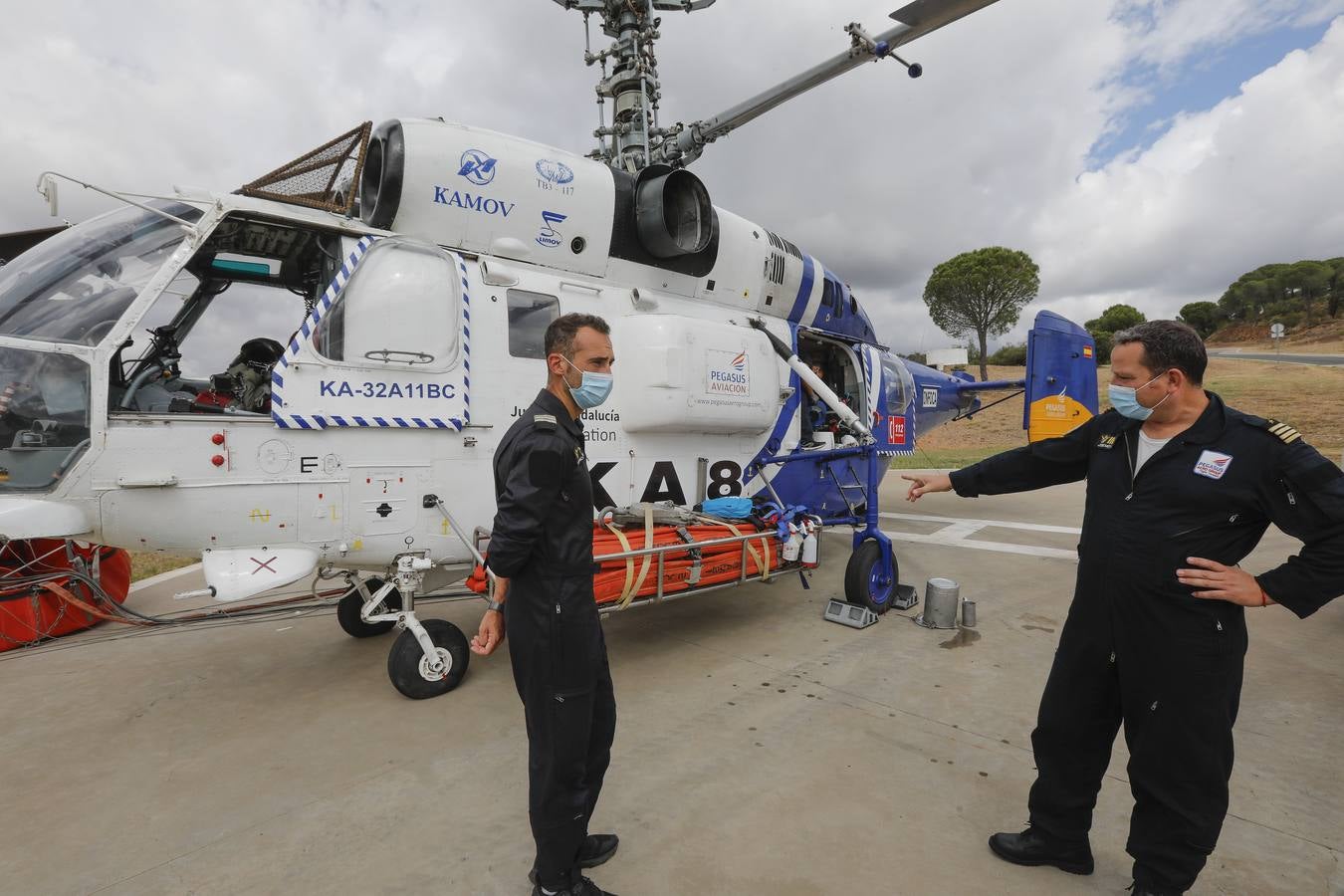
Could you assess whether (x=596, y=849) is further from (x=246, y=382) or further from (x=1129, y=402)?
(x=246, y=382)

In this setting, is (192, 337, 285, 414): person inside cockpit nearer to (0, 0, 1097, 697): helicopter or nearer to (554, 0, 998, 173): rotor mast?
(0, 0, 1097, 697): helicopter

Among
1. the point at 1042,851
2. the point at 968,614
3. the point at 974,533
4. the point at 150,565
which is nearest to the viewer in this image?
the point at 1042,851

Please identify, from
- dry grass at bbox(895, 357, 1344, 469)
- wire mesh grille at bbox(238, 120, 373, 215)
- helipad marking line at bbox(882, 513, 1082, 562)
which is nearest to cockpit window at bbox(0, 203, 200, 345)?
wire mesh grille at bbox(238, 120, 373, 215)

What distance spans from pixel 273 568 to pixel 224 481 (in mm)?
537

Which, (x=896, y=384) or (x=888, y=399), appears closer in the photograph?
(x=888, y=399)

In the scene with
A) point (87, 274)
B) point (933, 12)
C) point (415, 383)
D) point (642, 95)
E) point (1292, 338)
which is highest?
point (1292, 338)

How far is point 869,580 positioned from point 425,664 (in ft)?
11.6

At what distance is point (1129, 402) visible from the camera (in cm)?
215

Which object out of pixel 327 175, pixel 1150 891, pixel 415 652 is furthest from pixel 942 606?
pixel 327 175

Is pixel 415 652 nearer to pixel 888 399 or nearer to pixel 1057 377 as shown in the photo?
pixel 1057 377

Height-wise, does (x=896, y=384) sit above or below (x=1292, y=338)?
below

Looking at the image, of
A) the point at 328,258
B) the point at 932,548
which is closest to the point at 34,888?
the point at 328,258

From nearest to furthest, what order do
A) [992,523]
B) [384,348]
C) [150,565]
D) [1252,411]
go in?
1. [384,348]
2. [150,565]
3. [992,523]
4. [1252,411]

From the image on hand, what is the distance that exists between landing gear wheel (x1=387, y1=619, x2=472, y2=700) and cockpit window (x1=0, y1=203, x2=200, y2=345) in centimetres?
230
